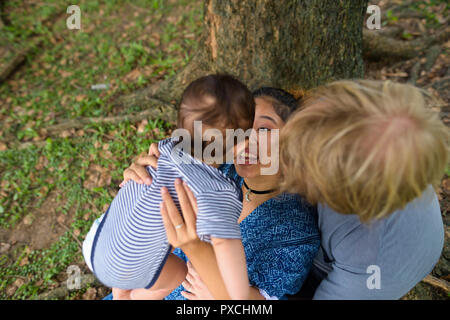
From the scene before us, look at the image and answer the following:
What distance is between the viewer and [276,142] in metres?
2.00

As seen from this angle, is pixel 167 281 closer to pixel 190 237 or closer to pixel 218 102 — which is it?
pixel 190 237

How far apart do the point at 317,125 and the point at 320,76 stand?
5.30ft

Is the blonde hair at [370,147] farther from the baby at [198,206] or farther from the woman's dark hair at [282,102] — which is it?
the woman's dark hair at [282,102]

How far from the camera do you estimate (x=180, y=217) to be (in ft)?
5.49

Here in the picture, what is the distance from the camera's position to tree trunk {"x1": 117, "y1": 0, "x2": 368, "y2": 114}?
239 cm

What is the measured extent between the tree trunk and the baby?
1054mm

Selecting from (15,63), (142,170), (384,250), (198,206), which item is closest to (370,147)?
(384,250)

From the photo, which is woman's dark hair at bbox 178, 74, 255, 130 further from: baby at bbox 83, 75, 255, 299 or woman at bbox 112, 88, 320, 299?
woman at bbox 112, 88, 320, 299

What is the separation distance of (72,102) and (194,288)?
342cm

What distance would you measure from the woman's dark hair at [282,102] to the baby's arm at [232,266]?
35.9 inches

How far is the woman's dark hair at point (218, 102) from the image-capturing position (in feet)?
5.20

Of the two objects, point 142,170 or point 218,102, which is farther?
point 142,170
